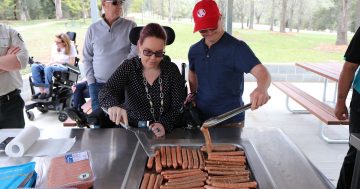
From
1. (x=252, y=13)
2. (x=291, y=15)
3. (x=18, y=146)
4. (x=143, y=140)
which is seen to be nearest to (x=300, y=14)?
(x=291, y=15)

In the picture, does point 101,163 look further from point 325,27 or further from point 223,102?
point 325,27

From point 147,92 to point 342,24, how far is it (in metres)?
6.38

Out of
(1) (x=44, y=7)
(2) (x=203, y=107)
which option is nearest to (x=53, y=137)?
(2) (x=203, y=107)

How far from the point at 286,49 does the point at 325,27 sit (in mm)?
962

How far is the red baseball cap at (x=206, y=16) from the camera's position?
1638mm

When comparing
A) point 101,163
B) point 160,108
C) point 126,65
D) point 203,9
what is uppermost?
point 203,9

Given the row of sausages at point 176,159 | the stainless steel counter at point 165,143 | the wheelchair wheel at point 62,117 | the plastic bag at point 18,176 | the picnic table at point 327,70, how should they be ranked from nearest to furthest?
the plastic bag at point 18,176 → the stainless steel counter at point 165,143 → the row of sausages at point 176,159 → the picnic table at point 327,70 → the wheelchair wheel at point 62,117

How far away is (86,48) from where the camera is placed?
2.71 meters

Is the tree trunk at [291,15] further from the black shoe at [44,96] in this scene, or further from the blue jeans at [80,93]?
the black shoe at [44,96]

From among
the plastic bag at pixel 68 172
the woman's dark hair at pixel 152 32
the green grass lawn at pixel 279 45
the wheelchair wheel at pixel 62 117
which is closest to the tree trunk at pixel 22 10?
the green grass lawn at pixel 279 45

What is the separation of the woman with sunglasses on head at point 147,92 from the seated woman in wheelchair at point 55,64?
317cm

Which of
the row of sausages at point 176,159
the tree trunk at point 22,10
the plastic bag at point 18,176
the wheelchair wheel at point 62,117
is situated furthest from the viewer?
the tree trunk at point 22,10

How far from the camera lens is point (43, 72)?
4.61 m

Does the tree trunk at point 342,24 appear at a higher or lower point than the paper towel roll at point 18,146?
higher
